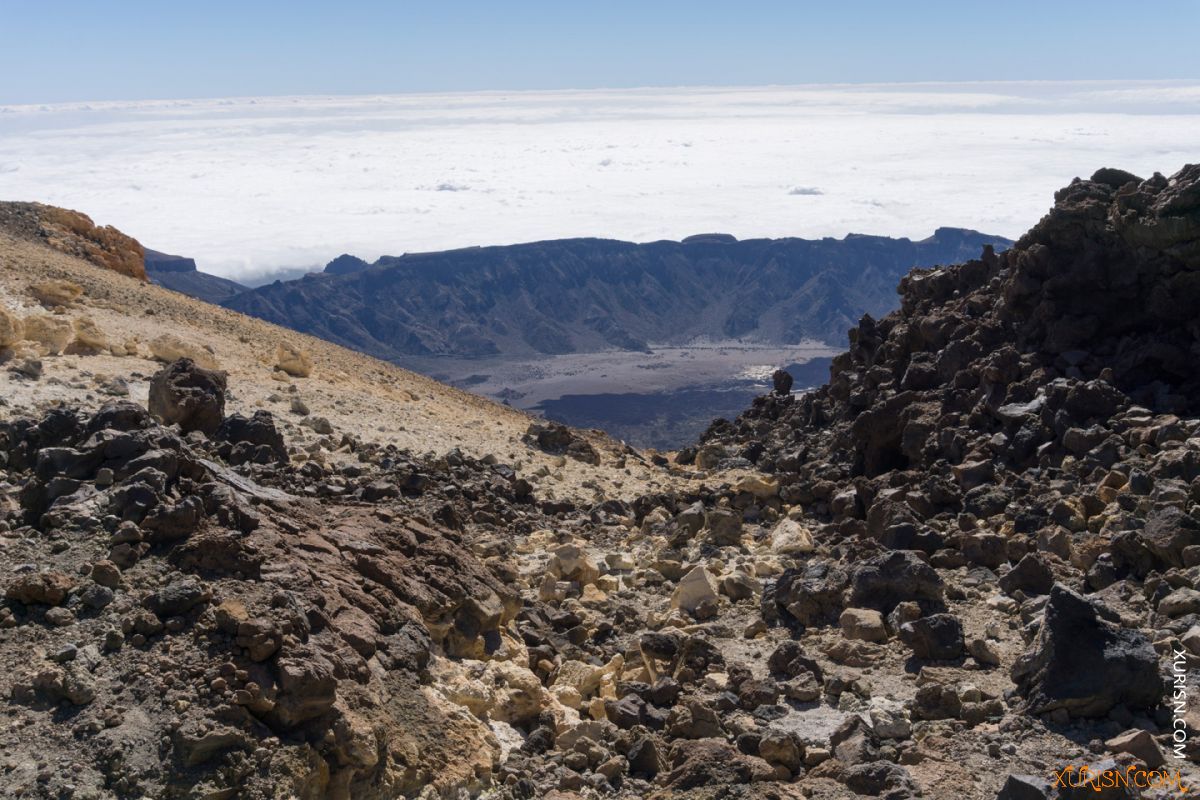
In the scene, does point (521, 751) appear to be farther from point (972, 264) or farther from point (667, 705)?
point (972, 264)

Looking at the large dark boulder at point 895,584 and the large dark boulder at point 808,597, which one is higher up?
the large dark boulder at point 895,584

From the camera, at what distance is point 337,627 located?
27.1 feet

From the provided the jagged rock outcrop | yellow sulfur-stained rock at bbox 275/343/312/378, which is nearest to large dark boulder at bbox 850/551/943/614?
yellow sulfur-stained rock at bbox 275/343/312/378

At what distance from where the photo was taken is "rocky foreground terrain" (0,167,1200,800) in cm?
716

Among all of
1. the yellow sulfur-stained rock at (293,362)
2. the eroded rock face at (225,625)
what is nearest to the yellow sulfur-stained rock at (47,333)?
the yellow sulfur-stained rock at (293,362)

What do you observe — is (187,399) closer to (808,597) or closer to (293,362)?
(808,597)

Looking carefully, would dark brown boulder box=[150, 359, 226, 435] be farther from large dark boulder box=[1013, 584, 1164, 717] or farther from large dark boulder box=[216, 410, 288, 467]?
large dark boulder box=[1013, 584, 1164, 717]

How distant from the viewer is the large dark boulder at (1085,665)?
26.2 feet

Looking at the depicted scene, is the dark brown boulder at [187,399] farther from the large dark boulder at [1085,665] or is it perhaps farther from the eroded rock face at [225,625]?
the large dark boulder at [1085,665]

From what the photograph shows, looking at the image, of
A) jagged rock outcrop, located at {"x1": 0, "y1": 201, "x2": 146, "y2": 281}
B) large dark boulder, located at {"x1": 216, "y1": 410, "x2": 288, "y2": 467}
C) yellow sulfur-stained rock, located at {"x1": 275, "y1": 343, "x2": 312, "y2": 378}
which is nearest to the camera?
large dark boulder, located at {"x1": 216, "y1": 410, "x2": 288, "y2": 467}

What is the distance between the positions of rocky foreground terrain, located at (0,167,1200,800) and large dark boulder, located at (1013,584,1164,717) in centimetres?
2

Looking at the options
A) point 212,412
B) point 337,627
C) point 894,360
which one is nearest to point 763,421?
point 894,360

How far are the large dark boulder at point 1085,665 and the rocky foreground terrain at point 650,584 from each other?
0.02 meters

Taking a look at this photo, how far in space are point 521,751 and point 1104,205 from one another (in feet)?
42.2
